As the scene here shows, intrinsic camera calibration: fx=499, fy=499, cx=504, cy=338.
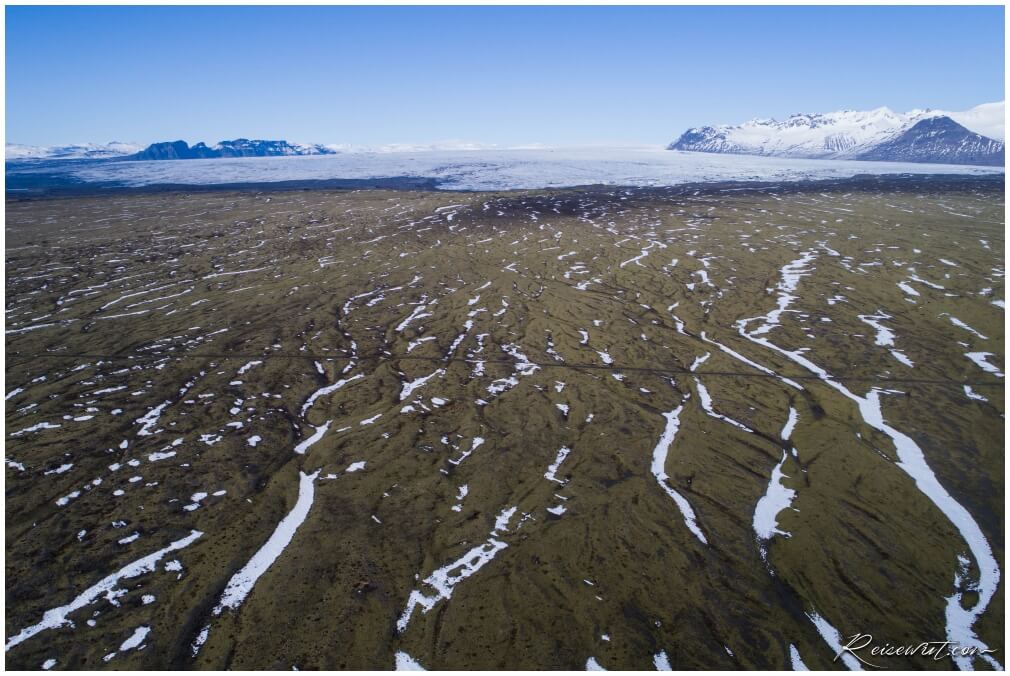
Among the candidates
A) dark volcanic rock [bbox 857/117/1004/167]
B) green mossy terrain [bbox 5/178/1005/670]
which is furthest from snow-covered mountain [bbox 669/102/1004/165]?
green mossy terrain [bbox 5/178/1005/670]

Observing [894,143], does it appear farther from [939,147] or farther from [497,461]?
[497,461]

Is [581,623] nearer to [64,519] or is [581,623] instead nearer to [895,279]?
[64,519]

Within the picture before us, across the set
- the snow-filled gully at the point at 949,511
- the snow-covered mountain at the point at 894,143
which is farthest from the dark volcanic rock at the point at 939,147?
the snow-filled gully at the point at 949,511

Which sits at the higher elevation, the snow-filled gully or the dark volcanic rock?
the dark volcanic rock

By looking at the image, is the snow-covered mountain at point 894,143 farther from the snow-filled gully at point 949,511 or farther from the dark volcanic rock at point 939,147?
the snow-filled gully at point 949,511

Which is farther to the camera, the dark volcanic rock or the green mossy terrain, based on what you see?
the dark volcanic rock

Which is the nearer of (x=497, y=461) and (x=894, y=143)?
(x=497, y=461)

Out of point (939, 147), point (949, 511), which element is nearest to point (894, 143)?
point (939, 147)

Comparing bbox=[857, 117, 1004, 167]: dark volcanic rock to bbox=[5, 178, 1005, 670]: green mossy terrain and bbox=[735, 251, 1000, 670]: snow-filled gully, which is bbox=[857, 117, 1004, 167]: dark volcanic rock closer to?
bbox=[5, 178, 1005, 670]: green mossy terrain

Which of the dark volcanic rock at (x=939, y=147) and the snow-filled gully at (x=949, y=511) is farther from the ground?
the dark volcanic rock at (x=939, y=147)

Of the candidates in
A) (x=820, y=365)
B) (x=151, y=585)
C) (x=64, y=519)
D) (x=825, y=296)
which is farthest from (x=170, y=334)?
(x=825, y=296)

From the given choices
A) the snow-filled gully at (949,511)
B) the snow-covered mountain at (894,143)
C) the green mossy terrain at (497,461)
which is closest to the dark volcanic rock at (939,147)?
the snow-covered mountain at (894,143)

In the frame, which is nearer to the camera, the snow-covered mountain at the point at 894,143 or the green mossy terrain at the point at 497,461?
the green mossy terrain at the point at 497,461
